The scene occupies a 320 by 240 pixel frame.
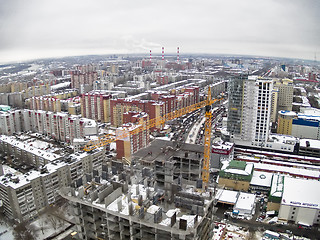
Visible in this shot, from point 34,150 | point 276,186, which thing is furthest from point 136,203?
point 34,150

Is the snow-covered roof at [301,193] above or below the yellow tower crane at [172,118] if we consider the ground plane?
below

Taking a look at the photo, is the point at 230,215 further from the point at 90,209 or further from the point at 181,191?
the point at 90,209

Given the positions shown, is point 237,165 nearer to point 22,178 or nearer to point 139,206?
point 22,178

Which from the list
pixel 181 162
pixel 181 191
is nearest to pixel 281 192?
pixel 181 162

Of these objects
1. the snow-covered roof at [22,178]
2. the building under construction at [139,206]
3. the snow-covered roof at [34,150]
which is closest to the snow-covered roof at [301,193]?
the building under construction at [139,206]

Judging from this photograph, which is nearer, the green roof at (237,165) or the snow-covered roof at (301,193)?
the snow-covered roof at (301,193)

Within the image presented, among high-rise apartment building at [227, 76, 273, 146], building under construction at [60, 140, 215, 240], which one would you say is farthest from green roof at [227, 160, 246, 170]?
building under construction at [60, 140, 215, 240]

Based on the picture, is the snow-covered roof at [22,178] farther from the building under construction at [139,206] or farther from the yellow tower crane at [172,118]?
the building under construction at [139,206]
